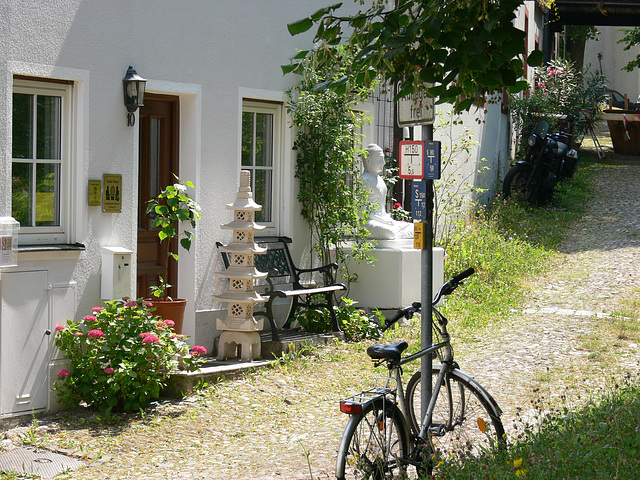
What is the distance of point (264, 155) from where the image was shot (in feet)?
29.0

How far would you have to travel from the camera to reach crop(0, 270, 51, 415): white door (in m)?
6.18

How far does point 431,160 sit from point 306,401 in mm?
2691

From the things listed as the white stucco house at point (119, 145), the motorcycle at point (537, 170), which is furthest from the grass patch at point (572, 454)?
the motorcycle at point (537, 170)

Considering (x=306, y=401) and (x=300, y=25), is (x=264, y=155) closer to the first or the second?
(x=306, y=401)

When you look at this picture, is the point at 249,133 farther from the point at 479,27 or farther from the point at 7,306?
the point at 479,27

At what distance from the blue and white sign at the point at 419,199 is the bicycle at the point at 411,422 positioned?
44cm

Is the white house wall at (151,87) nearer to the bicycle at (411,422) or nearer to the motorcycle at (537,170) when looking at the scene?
the bicycle at (411,422)

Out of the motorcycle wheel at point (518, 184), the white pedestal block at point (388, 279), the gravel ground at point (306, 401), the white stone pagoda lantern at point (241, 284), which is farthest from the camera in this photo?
the motorcycle wheel at point (518, 184)

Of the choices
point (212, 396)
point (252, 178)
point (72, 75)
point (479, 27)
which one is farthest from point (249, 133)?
point (479, 27)

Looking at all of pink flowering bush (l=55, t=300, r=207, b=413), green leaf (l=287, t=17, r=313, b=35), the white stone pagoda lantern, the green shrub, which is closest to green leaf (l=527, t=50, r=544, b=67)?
green leaf (l=287, t=17, r=313, b=35)

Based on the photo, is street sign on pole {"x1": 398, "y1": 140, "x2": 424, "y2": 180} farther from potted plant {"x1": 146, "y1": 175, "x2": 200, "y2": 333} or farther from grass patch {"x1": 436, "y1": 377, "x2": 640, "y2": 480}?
potted plant {"x1": 146, "y1": 175, "x2": 200, "y2": 333}

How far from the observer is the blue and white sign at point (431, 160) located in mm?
4980

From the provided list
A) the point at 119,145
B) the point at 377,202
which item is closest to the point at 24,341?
the point at 119,145

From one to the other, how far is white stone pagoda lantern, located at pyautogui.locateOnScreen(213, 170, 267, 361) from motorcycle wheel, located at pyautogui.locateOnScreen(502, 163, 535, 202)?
29.9 feet
